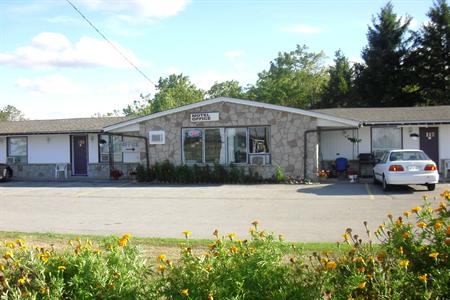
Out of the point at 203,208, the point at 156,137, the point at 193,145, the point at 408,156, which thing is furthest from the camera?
the point at 156,137

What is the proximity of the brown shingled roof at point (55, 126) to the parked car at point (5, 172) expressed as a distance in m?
2.07

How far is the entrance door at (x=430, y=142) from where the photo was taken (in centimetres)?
2338

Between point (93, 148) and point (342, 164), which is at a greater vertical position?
point (93, 148)

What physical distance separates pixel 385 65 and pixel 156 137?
2298 centimetres

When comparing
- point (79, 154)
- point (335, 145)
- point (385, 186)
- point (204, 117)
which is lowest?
point (385, 186)

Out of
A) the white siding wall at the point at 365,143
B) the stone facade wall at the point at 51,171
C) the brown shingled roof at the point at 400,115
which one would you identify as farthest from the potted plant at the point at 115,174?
the white siding wall at the point at 365,143

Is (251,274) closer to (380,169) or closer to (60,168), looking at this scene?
(380,169)

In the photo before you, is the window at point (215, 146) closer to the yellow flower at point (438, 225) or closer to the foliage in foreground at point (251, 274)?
the foliage in foreground at point (251, 274)

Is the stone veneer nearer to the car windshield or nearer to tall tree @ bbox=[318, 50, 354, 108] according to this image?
the car windshield

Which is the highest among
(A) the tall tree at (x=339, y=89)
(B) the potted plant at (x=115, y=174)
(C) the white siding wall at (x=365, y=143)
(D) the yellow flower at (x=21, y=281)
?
(A) the tall tree at (x=339, y=89)

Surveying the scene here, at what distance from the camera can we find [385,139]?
2411 cm

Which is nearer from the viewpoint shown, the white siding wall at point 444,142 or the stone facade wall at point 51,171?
the white siding wall at point 444,142

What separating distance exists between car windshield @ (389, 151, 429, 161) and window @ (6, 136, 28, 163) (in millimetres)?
20490

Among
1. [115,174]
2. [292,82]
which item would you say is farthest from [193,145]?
[292,82]
